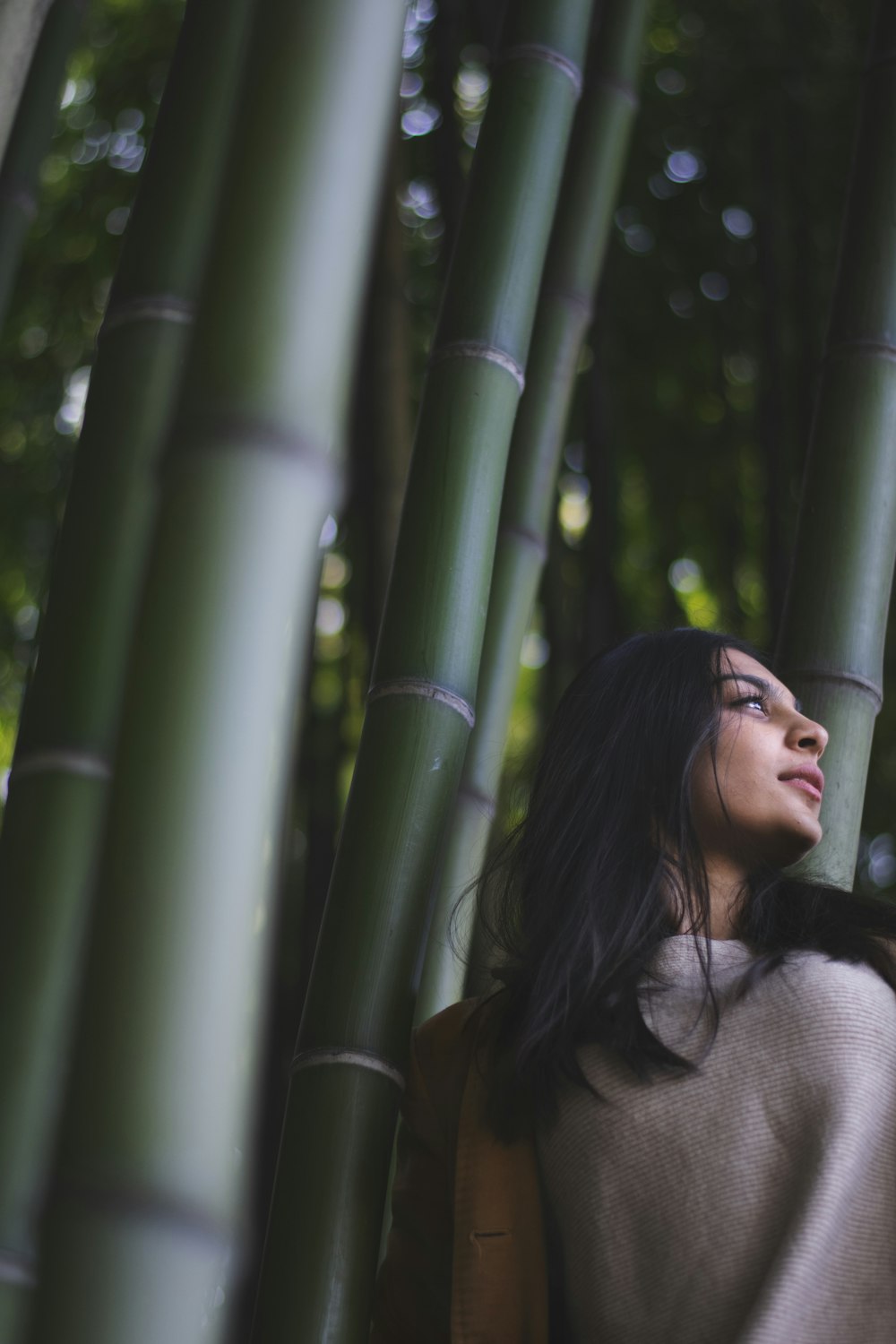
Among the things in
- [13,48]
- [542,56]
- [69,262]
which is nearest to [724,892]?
[542,56]

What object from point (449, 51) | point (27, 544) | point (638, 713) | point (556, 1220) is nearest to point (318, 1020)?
point (556, 1220)

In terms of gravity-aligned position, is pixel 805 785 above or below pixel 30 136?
below

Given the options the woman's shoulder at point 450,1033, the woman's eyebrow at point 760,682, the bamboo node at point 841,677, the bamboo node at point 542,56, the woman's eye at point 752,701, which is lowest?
the woman's shoulder at point 450,1033

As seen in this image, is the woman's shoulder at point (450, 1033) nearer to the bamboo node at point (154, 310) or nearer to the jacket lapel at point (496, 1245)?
the jacket lapel at point (496, 1245)

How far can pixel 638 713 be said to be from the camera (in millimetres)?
1394

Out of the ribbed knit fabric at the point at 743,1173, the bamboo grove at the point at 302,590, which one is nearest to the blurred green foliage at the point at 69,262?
the bamboo grove at the point at 302,590

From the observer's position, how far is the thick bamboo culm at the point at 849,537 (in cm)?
142

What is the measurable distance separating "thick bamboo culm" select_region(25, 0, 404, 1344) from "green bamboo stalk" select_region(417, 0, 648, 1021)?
848 millimetres

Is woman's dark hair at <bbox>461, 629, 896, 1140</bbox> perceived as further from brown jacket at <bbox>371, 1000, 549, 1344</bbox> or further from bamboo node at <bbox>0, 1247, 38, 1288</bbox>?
bamboo node at <bbox>0, 1247, 38, 1288</bbox>

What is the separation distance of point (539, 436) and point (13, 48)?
2.36ft

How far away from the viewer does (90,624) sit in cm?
149

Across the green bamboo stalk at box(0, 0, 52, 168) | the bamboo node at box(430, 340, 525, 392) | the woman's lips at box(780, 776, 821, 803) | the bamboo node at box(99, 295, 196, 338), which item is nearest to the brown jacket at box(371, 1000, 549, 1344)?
the woman's lips at box(780, 776, 821, 803)

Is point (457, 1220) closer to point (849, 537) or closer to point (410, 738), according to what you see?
point (410, 738)

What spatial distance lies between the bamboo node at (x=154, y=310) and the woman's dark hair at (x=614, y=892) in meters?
0.56
